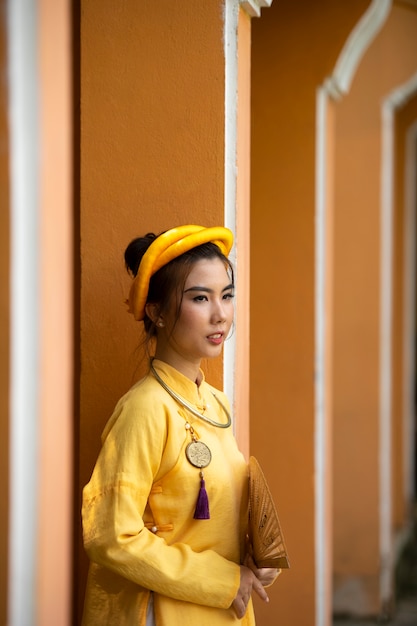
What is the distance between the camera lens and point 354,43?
4.12 metres

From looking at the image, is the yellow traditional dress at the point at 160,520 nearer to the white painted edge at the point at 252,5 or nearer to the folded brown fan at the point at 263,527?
the folded brown fan at the point at 263,527

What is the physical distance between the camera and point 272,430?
4293 mm

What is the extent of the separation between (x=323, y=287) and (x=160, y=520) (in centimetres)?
233

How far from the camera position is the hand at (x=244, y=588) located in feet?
7.32

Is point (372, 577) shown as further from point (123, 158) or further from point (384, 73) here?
point (123, 158)

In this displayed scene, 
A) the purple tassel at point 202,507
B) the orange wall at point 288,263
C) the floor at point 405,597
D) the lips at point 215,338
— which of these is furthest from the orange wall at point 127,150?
the floor at point 405,597

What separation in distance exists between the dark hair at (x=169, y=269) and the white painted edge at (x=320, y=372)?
1.97 m

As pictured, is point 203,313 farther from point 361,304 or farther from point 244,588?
point 361,304

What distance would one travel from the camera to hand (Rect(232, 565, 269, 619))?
7.32 ft

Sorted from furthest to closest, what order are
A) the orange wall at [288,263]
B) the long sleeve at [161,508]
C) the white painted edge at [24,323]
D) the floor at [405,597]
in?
the floor at [405,597]
the orange wall at [288,263]
the long sleeve at [161,508]
the white painted edge at [24,323]

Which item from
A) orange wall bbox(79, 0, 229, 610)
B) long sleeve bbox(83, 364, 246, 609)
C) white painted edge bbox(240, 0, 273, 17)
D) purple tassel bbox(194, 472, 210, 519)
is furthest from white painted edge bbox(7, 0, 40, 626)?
white painted edge bbox(240, 0, 273, 17)

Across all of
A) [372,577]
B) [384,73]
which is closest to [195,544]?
[372,577]

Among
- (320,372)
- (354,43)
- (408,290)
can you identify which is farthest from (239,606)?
(408,290)

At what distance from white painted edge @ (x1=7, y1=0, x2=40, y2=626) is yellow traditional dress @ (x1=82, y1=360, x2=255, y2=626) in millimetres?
1170
